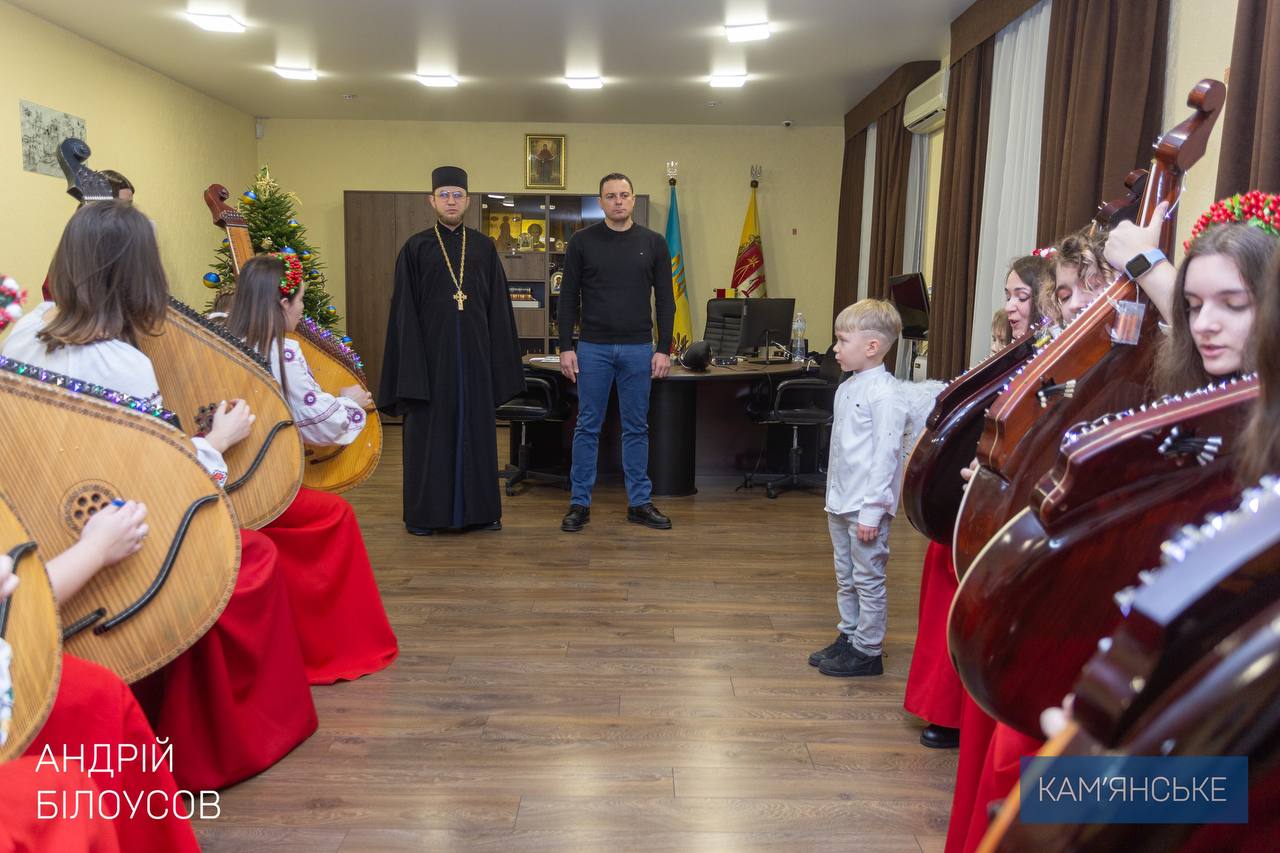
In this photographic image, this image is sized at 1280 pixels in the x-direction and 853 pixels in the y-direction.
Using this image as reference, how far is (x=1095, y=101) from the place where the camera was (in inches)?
144

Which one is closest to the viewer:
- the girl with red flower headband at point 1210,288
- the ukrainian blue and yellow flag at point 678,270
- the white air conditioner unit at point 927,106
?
the girl with red flower headband at point 1210,288

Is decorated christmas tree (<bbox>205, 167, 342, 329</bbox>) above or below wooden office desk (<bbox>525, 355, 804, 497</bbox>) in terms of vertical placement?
above

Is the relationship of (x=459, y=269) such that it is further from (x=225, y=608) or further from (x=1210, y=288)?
(x=1210, y=288)

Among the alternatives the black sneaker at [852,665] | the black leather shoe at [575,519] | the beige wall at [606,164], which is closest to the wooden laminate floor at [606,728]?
the black sneaker at [852,665]

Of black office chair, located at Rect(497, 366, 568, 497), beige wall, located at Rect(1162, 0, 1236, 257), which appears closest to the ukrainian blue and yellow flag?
black office chair, located at Rect(497, 366, 568, 497)

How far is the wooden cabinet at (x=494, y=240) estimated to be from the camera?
788 centimetres

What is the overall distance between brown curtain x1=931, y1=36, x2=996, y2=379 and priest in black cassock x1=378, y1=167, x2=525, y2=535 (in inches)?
110

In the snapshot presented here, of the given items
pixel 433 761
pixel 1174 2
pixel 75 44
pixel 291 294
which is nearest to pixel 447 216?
pixel 291 294

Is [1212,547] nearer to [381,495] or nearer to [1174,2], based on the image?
[1174,2]

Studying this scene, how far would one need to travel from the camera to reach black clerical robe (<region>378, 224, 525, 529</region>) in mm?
3910

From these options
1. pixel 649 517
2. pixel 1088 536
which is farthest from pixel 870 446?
pixel 649 517

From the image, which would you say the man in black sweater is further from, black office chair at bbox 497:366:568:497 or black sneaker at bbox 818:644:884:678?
black sneaker at bbox 818:644:884:678

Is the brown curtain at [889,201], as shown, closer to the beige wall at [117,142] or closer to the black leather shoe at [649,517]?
the black leather shoe at [649,517]

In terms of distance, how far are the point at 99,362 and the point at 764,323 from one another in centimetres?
451
